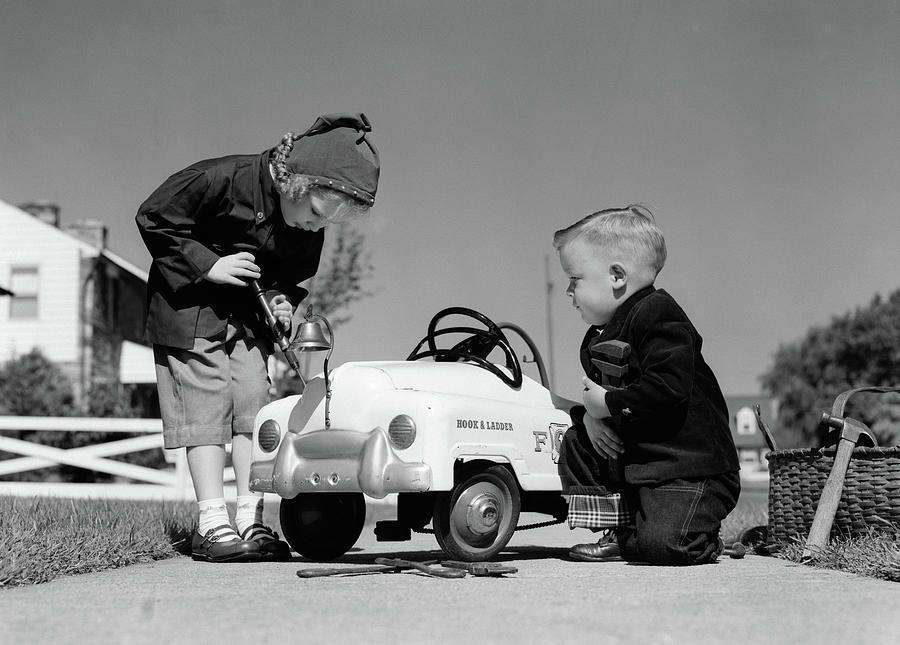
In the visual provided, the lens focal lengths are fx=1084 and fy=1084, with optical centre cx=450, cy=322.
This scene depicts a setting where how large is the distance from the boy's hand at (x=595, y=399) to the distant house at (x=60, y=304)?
20217 millimetres

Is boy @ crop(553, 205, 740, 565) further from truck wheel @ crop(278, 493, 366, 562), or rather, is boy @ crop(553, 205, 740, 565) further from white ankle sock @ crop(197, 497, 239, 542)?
white ankle sock @ crop(197, 497, 239, 542)

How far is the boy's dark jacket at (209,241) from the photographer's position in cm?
435

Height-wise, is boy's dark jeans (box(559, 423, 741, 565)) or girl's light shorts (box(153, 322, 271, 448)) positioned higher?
girl's light shorts (box(153, 322, 271, 448))

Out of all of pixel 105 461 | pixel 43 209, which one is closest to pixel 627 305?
pixel 105 461

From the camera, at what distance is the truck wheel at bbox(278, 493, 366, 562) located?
4289 mm

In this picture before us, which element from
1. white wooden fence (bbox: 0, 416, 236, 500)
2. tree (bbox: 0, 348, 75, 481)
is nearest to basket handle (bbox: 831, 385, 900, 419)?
white wooden fence (bbox: 0, 416, 236, 500)

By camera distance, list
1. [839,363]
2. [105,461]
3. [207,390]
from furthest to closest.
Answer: [839,363]
[105,461]
[207,390]

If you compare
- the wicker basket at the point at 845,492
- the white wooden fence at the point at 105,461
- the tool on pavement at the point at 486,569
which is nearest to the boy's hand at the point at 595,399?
the tool on pavement at the point at 486,569

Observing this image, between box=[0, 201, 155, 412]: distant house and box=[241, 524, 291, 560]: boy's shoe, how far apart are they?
19.4 meters

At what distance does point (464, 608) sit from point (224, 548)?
5.98 feet

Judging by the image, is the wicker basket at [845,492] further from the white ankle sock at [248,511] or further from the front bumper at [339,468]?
the white ankle sock at [248,511]

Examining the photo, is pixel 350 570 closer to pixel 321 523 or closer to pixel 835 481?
pixel 321 523

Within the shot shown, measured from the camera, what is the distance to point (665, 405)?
3.86m

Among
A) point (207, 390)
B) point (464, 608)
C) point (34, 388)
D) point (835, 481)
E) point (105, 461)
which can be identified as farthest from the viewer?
point (34, 388)
